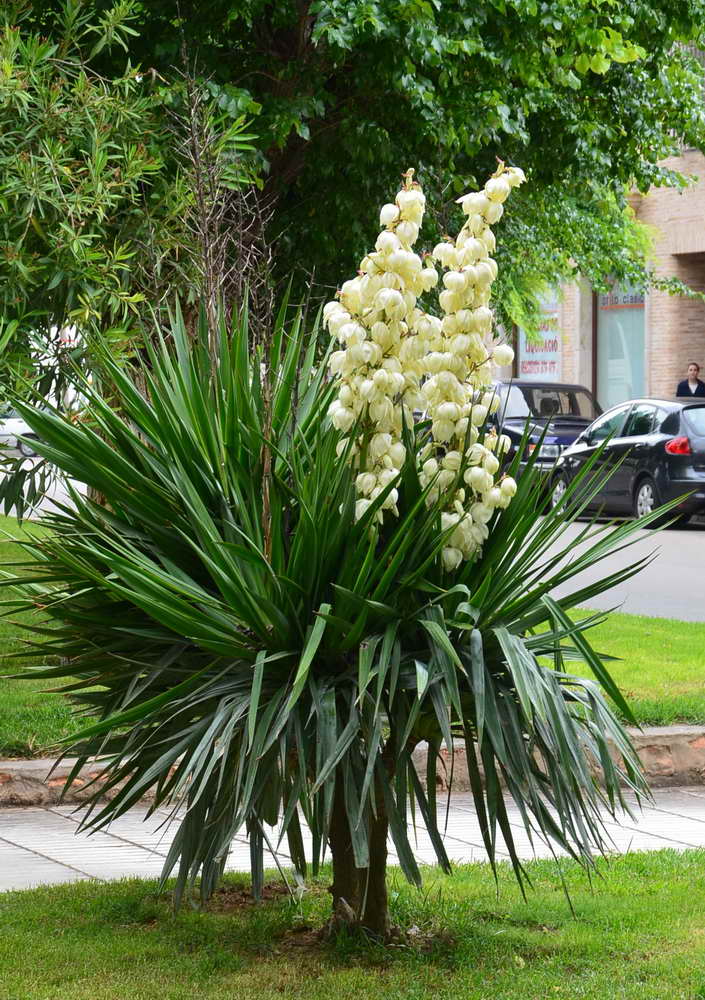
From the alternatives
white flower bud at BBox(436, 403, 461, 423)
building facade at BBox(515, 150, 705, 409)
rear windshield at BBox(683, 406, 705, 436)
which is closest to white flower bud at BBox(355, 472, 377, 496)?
white flower bud at BBox(436, 403, 461, 423)

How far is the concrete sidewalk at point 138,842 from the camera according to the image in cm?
593

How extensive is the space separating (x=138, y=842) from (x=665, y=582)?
32.6 feet

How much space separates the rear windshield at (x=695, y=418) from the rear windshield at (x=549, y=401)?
311 centimetres

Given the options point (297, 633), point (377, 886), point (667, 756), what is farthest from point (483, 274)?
point (667, 756)

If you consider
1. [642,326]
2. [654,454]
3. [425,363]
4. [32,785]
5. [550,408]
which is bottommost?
[32,785]

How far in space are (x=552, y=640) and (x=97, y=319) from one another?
14.9 feet

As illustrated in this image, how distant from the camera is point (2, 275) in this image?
830cm

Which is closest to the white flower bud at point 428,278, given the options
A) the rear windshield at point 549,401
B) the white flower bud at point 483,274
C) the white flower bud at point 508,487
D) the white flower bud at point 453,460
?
the white flower bud at point 483,274

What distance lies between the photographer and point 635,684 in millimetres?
8945

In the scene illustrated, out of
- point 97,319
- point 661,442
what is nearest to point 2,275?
point 97,319

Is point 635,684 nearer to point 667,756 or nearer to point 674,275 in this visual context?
point 667,756

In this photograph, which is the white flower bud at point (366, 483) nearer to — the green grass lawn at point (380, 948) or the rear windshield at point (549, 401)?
the green grass lawn at point (380, 948)

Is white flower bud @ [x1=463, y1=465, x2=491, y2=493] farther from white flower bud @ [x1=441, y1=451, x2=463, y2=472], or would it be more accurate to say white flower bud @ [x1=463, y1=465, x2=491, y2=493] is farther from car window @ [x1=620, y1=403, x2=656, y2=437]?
car window @ [x1=620, y1=403, x2=656, y2=437]

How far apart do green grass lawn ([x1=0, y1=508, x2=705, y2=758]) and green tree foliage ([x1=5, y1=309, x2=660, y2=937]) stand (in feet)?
5.31
